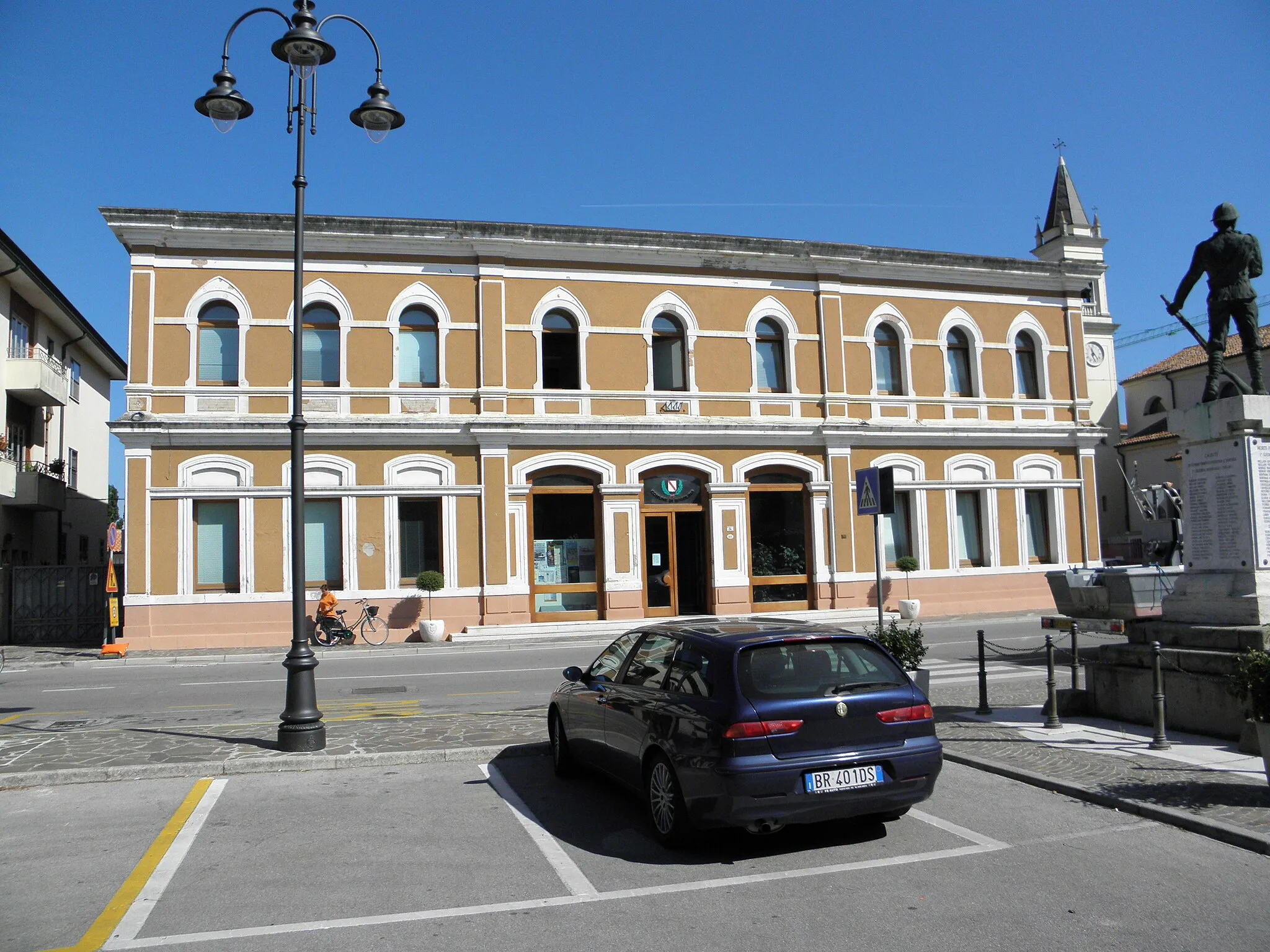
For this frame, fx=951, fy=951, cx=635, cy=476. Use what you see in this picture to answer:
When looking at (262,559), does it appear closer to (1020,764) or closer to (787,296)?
(787,296)

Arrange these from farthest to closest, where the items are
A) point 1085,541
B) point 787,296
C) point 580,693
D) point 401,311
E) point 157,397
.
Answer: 1. point 1085,541
2. point 787,296
3. point 401,311
4. point 157,397
5. point 580,693

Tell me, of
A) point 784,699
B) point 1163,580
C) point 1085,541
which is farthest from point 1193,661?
point 1085,541

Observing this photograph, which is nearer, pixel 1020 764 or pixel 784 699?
pixel 784 699

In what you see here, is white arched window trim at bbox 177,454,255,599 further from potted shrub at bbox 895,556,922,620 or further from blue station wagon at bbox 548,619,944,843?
blue station wagon at bbox 548,619,944,843

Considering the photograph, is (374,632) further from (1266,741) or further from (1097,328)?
(1097,328)

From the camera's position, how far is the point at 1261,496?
9.45 meters

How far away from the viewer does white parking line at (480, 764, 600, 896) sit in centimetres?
573

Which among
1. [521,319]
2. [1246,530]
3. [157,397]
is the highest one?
[521,319]

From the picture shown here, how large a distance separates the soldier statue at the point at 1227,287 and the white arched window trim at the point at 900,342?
16.0 m

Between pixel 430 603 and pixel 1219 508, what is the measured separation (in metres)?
16.8

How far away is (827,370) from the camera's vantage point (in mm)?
25734

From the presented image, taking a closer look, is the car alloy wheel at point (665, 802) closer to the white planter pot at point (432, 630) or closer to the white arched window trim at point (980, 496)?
the white planter pot at point (432, 630)

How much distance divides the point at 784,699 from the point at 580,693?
2.53 m

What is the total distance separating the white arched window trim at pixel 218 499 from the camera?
21469 millimetres
